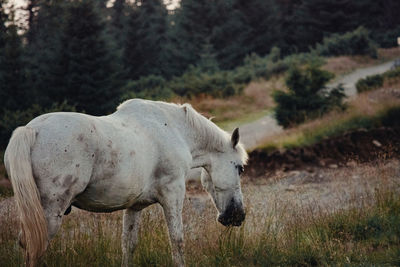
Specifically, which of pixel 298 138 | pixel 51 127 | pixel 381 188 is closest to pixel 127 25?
pixel 298 138

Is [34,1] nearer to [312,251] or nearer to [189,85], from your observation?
[189,85]

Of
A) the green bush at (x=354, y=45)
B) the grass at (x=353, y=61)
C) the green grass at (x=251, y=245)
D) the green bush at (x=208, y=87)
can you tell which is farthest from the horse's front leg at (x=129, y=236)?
the green bush at (x=354, y=45)

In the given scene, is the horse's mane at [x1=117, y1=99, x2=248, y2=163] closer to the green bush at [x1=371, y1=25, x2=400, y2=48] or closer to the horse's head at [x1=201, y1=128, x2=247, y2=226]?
the horse's head at [x1=201, y1=128, x2=247, y2=226]

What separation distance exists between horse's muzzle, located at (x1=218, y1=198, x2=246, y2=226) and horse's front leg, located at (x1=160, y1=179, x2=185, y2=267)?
0.87 metres

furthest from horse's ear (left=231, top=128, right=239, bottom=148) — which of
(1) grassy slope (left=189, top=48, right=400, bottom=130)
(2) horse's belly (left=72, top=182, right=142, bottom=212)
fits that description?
(1) grassy slope (left=189, top=48, right=400, bottom=130)

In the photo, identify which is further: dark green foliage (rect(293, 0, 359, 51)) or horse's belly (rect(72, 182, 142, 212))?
dark green foliage (rect(293, 0, 359, 51))

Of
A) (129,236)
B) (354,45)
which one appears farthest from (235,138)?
(354,45)

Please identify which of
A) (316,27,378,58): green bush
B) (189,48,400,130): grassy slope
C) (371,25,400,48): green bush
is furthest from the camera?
(371,25,400,48): green bush

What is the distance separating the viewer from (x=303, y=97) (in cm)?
1453

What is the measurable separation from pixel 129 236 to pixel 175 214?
0.63 metres

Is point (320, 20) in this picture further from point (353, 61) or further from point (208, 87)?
point (208, 87)

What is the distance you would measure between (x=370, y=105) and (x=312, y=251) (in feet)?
30.2

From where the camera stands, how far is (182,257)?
14.1 ft

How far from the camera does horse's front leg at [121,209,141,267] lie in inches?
177
